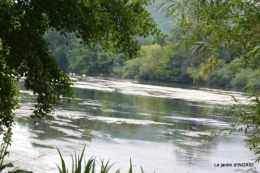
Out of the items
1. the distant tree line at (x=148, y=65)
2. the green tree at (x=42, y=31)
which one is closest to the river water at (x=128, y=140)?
the green tree at (x=42, y=31)

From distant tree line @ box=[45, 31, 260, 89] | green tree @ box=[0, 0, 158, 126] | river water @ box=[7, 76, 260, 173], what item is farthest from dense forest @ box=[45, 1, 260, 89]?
green tree @ box=[0, 0, 158, 126]

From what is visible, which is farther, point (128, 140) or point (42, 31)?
point (128, 140)

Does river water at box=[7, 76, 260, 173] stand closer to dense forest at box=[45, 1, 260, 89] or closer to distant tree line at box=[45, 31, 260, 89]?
distant tree line at box=[45, 31, 260, 89]

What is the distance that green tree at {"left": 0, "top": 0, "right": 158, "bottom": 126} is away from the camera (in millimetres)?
6906

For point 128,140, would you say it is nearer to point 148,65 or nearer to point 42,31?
point 42,31

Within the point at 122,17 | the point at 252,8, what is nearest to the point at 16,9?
the point at 122,17

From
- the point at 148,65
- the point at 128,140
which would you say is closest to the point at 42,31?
the point at 128,140

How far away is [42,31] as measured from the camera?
753cm

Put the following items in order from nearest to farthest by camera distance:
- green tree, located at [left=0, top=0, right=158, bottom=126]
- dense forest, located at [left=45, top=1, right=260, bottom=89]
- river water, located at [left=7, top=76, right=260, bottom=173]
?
green tree, located at [left=0, top=0, right=158, bottom=126], river water, located at [left=7, top=76, right=260, bottom=173], dense forest, located at [left=45, top=1, right=260, bottom=89]

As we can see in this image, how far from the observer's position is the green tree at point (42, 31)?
691 cm

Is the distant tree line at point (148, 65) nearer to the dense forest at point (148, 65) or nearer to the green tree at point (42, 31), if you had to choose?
the dense forest at point (148, 65)

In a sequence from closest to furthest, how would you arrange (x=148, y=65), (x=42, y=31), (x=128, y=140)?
(x=42, y=31) < (x=128, y=140) < (x=148, y=65)

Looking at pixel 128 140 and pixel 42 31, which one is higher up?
pixel 42 31

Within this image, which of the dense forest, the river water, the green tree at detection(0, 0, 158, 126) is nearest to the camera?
the green tree at detection(0, 0, 158, 126)
